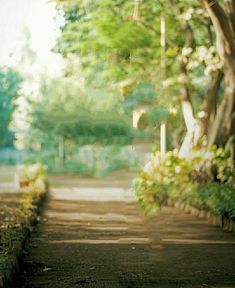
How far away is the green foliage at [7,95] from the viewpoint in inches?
2274

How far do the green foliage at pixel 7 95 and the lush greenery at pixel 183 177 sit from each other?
1539 inches

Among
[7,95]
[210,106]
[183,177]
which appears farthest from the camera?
[7,95]

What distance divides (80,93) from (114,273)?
140 ft

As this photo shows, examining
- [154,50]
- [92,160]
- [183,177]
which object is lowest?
[92,160]

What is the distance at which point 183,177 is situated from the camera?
19.1m

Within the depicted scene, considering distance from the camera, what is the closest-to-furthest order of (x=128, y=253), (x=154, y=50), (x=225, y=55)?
(x=128, y=253), (x=225, y=55), (x=154, y=50)

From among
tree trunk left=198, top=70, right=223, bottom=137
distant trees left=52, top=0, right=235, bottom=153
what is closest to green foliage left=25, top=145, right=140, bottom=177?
distant trees left=52, top=0, right=235, bottom=153

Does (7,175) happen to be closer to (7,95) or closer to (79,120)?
(79,120)

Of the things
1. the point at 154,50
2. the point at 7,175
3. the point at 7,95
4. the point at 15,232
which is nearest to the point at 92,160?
the point at 7,175

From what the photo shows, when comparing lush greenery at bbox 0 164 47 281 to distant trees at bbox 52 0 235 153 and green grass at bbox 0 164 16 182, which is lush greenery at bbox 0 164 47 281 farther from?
green grass at bbox 0 164 16 182

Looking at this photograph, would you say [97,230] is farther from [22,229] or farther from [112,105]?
[112,105]

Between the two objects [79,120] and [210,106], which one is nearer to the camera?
[210,106]

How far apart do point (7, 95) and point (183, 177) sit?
138 feet

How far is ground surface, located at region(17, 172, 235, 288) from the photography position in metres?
8.34
